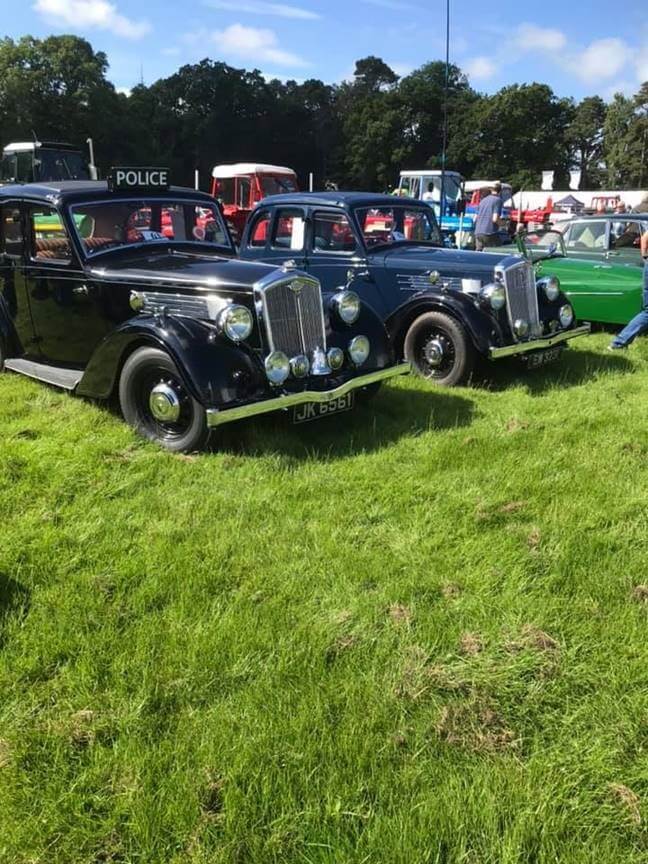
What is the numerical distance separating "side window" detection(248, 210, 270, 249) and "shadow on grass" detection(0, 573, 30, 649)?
218 inches

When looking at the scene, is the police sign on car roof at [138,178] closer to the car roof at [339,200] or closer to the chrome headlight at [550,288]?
the car roof at [339,200]

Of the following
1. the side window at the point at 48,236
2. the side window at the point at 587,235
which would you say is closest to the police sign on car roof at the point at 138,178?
the side window at the point at 48,236

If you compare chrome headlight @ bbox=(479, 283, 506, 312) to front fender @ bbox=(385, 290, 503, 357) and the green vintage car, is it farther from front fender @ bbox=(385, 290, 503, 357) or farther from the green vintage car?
the green vintage car

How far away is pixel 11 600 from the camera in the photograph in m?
2.87

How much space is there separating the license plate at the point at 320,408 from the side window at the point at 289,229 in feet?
9.88

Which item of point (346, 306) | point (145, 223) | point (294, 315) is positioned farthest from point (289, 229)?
point (294, 315)

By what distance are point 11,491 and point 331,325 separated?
2.63 metres

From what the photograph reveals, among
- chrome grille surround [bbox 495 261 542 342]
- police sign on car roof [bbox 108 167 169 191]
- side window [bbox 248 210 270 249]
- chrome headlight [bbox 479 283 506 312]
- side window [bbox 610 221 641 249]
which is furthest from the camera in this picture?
side window [bbox 610 221 641 249]

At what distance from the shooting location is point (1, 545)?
3.27 metres

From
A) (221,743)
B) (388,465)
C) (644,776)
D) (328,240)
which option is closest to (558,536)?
(388,465)

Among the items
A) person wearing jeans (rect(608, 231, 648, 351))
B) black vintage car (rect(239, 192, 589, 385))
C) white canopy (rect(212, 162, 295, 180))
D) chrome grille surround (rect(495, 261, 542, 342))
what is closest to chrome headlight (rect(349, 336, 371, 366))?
black vintage car (rect(239, 192, 589, 385))

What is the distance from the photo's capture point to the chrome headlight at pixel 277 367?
14.7 feet

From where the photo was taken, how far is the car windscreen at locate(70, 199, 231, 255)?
17.6ft

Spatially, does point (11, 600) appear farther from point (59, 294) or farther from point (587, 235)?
point (587, 235)
